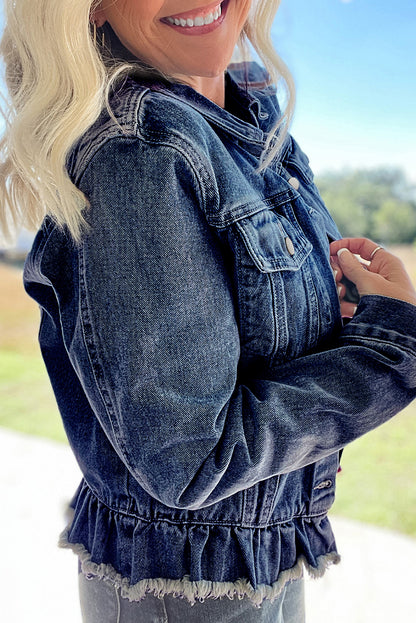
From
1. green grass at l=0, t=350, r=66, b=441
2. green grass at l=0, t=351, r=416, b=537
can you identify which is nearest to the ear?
green grass at l=0, t=351, r=416, b=537

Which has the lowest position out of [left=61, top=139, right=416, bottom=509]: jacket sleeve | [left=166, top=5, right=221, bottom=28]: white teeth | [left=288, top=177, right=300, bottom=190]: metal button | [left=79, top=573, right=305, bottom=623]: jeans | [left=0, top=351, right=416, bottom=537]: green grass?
[left=0, top=351, right=416, bottom=537]: green grass

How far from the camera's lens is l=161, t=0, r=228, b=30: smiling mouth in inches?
27.8

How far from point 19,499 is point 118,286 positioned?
84.3 inches

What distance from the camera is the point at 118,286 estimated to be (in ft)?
1.96

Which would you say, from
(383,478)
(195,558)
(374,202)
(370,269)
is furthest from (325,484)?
(383,478)

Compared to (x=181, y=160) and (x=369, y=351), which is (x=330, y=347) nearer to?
(x=369, y=351)

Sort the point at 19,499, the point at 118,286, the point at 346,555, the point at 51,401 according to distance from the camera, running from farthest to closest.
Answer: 1. the point at 51,401
2. the point at 19,499
3. the point at 346,555
4. the point at 118,286

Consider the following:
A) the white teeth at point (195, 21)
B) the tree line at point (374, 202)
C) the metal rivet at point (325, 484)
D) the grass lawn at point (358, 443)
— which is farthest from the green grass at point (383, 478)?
the white teeth at point (195, 21)

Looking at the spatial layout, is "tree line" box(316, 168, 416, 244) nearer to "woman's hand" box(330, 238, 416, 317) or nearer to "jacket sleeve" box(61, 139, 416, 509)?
"woman's hand" box(330, 238, 416, 317)

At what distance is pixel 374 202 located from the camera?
214 centimetres

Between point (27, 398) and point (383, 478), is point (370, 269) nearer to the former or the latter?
point (383, 478)

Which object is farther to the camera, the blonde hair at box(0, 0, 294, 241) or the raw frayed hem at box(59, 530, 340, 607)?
the raw frayed hem at box(59, 530, 340, 607)

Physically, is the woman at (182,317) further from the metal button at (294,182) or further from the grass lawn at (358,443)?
the grass lawn at (358,443)

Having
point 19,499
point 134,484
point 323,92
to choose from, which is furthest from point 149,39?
point 19,499
